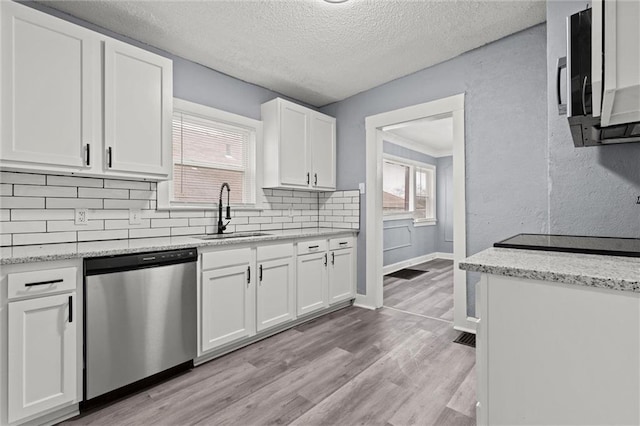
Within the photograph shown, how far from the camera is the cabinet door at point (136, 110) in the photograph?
81.9 inches

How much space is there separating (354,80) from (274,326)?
263cm

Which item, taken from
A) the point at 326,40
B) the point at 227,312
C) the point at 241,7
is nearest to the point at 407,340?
the point at 227,312

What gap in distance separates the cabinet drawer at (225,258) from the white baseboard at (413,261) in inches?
125

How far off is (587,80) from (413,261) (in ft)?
17.5

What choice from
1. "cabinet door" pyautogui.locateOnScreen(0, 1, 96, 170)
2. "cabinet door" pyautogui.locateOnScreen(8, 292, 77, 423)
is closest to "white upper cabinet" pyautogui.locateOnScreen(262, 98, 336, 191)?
"cabinet door" pyautogui.locateOnScreen(0, 1, 96, 170)

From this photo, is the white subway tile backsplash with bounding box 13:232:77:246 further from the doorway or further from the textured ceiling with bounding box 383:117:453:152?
the textured ceiling with bounding box 383:117:453:152

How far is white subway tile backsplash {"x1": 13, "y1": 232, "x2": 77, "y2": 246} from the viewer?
1985 millimetres

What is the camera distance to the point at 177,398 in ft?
6.18

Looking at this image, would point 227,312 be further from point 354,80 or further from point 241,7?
point 354,80

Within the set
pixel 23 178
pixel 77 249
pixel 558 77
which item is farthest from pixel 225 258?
pixel 558 77

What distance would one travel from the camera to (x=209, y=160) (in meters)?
3.04

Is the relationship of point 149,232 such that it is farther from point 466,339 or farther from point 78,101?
point 466,339

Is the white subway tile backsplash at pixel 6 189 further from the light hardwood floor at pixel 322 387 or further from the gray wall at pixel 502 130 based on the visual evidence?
the gray wall at pixel 502 130

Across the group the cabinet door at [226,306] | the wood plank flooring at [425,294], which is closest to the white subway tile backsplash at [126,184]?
the cabinet door at [226,306]
